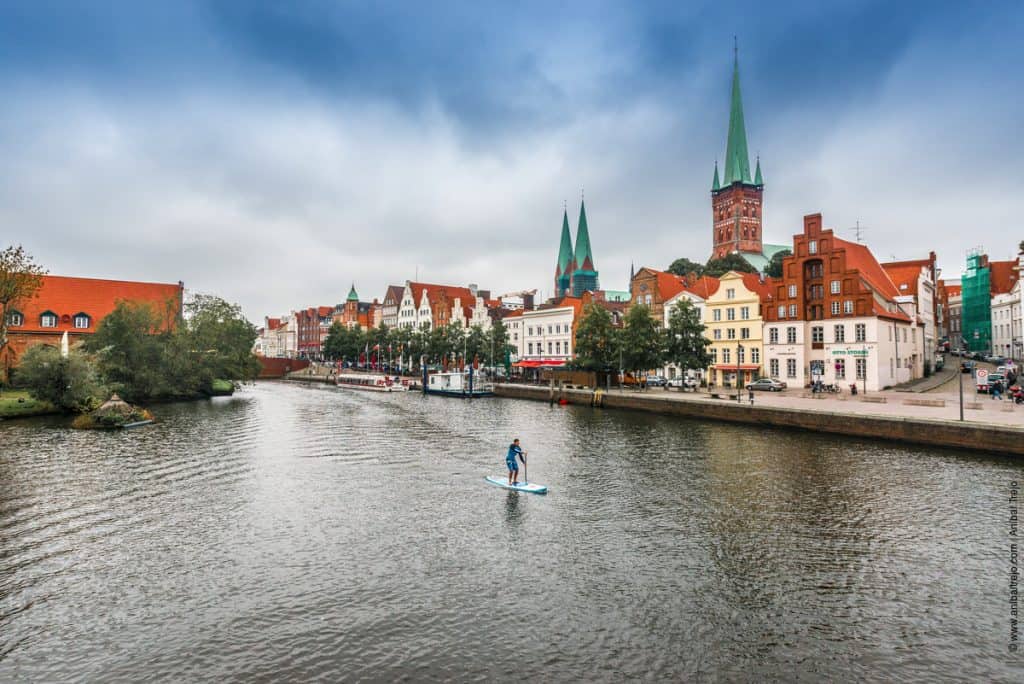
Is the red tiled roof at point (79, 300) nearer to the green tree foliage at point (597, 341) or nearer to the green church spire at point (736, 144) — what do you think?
the green tree foliage at point (597, 341)

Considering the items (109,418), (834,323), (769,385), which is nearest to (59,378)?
(109,418)

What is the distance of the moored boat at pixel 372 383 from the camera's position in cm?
9212

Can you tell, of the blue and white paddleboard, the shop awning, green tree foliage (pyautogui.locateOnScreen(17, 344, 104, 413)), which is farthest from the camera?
the shop awning

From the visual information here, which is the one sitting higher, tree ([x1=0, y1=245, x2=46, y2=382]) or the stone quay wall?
tree ([x1=0, y1=245, x2=46, y2=382])

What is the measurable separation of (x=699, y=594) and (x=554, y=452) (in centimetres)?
2025

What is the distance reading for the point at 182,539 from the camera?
18.0m

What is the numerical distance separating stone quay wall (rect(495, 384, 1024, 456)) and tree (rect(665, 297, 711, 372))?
5.37m

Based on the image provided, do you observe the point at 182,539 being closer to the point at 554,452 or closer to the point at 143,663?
the point at 143,663

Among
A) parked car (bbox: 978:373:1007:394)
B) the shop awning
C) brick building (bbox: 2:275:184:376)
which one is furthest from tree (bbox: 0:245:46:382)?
parked car (bbox: 978:373:1007:394)

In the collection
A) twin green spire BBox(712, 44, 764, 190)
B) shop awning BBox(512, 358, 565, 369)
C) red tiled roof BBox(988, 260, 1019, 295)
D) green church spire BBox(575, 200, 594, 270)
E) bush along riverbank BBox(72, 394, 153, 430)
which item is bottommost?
bush along riverbank BBox(72, 394, 153, 430)

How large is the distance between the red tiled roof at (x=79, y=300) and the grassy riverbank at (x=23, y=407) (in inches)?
966

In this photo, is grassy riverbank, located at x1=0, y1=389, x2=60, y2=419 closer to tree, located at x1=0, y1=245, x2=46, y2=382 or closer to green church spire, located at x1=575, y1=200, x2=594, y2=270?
tree, located at x1=0, y1=245, x2=46, y2=382

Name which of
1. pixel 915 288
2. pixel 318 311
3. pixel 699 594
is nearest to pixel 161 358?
pixel 699 594

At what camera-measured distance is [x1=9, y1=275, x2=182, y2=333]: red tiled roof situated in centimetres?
7231
